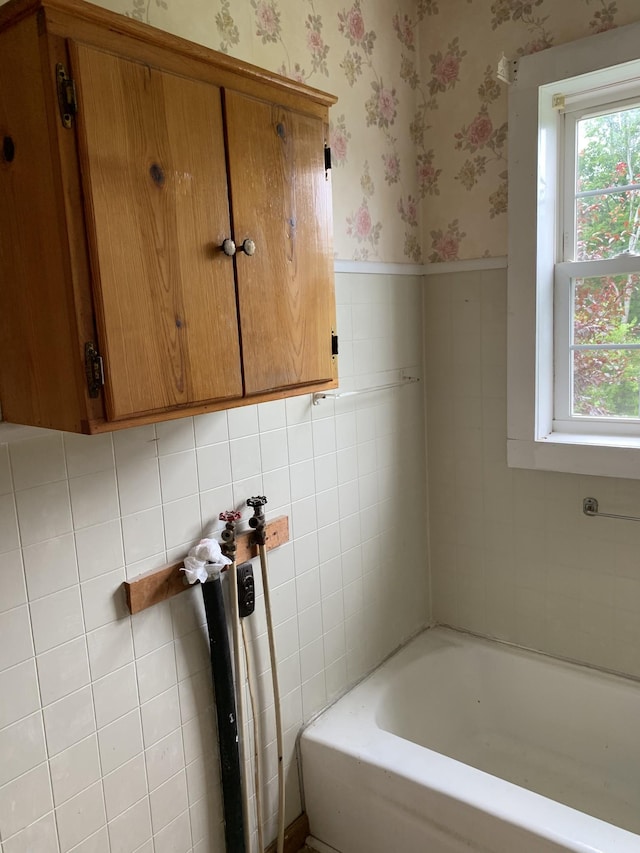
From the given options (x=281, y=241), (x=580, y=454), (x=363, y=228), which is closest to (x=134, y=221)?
(x=281, y=241)

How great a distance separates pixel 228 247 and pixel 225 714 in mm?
1098

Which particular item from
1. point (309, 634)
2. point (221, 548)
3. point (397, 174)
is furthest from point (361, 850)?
point (397, 174)

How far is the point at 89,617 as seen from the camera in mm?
1293

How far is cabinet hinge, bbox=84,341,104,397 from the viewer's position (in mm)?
986

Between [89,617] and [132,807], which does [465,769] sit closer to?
[132,807]

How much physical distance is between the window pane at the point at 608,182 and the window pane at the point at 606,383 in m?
0.33

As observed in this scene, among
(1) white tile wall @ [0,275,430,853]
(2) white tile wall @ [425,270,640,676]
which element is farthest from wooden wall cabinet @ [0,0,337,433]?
(2) white tile wall @ [425,270,640,676]

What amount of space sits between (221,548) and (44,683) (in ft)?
1.56

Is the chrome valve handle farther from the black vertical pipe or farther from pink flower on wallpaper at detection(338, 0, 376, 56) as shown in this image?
pink flower on wallpaper at detection(338, 0, 376, 56)

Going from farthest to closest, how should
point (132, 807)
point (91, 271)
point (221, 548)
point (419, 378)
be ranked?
1. point (419, 378)
2. point (221, 548)
3. point (132, 807)
4. point (91, 271)

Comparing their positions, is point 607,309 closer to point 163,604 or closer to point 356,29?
point 356,29

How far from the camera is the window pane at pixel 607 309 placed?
1981 mm

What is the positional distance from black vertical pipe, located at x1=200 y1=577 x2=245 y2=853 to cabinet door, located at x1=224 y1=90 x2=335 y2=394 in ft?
1.82

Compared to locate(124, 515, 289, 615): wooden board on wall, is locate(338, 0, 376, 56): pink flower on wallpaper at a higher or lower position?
higher
